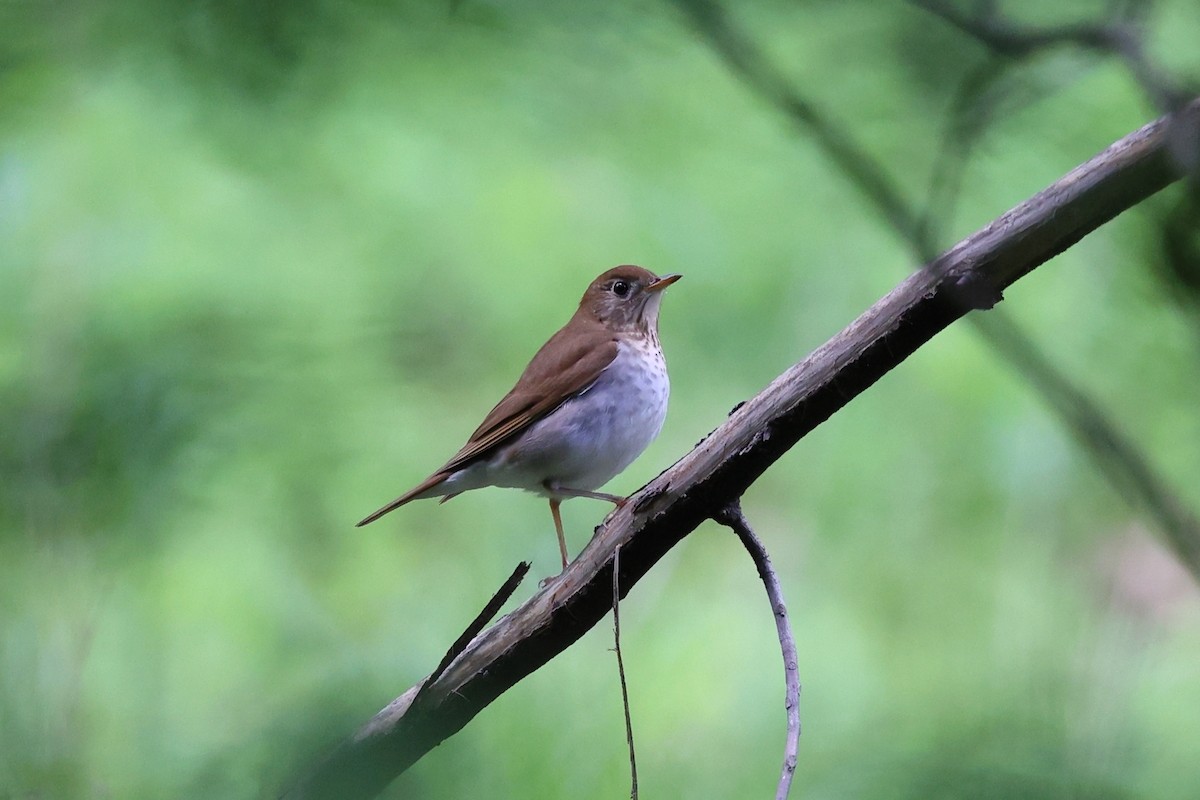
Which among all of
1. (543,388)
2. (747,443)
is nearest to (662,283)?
(543,388)

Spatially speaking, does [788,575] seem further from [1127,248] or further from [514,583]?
A: [1127,248]

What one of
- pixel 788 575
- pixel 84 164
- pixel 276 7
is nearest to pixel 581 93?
pixel 276 7

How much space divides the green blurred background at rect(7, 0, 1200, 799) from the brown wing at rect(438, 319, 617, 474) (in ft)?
0.92

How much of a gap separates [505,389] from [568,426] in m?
1.76

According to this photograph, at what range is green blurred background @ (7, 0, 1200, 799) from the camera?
4.26 ft

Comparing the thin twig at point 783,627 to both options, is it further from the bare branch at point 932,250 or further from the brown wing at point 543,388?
the brown wing at point 543,388

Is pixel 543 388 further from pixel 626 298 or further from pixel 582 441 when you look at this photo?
pixel 626 298

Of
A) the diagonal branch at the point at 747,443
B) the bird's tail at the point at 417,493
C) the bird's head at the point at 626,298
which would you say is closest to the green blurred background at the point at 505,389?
the diagonal branch at the point at 747,443

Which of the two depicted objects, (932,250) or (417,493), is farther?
(417,493)

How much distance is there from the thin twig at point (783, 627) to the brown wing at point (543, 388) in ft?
4.50

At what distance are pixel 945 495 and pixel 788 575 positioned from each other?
0.78 m

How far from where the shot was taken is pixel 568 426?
3262 millimetres

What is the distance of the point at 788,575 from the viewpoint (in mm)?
4461

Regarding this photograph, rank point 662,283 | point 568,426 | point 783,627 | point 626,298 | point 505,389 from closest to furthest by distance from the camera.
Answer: point 783,627 → point 568,426 → point 662,283 → point 626,298 → point 505,389
